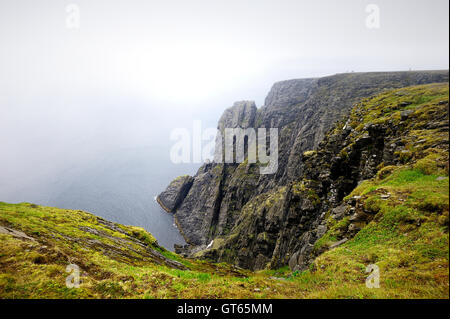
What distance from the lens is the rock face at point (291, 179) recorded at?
2906 cm

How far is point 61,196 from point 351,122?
208406mm

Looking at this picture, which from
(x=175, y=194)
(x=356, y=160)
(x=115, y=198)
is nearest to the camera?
(x=356, y=160)

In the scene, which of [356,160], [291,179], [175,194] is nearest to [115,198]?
[175,194]

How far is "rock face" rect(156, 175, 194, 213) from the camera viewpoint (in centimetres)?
14662

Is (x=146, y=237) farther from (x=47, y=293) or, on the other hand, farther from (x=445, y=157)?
(x=445, y=157)

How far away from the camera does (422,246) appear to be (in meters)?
10.1

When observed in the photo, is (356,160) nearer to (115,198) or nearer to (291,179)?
(291,179)

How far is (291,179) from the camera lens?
76.9m

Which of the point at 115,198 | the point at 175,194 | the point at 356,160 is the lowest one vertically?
the point at 115,198

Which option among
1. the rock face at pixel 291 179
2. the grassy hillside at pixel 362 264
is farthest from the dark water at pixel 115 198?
the grassy hillside at pixel 362 264

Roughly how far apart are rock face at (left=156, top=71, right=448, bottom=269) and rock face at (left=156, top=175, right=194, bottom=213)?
8.33m

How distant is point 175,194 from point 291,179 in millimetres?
102220

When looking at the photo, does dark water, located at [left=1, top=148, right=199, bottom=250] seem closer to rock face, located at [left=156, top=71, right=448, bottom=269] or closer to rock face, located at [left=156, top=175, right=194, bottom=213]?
rock face, located at [left=156, top=175, right=194, bottom=213]
